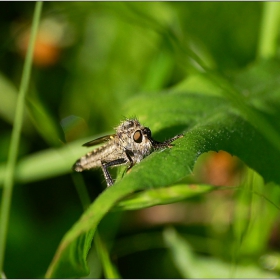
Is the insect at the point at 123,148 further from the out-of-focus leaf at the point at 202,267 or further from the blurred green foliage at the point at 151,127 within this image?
the out-of-focus leaf at the point at 202,267

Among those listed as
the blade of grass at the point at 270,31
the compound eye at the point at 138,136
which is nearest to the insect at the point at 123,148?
the compound eye at the point at 138,136

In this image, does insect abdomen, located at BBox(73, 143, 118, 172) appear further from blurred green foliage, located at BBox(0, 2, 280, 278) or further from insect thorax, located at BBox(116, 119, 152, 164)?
blurred green foliage, located at BBox(0, 2, 280, 278)

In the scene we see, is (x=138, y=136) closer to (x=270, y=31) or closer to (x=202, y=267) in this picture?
(x=202, y=267)

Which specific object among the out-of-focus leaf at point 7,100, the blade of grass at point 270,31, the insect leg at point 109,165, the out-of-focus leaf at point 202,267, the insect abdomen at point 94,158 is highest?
the out-of-focus leaf at point 7,100

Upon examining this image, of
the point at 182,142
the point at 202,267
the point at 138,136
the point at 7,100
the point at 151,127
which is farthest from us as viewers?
the point at 7,100

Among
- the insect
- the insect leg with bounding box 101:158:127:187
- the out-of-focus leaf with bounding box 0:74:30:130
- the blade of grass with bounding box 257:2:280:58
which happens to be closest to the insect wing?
the insect

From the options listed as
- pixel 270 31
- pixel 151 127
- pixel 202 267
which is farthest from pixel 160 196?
pixel 270 31

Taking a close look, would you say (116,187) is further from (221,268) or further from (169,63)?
(169,63)
